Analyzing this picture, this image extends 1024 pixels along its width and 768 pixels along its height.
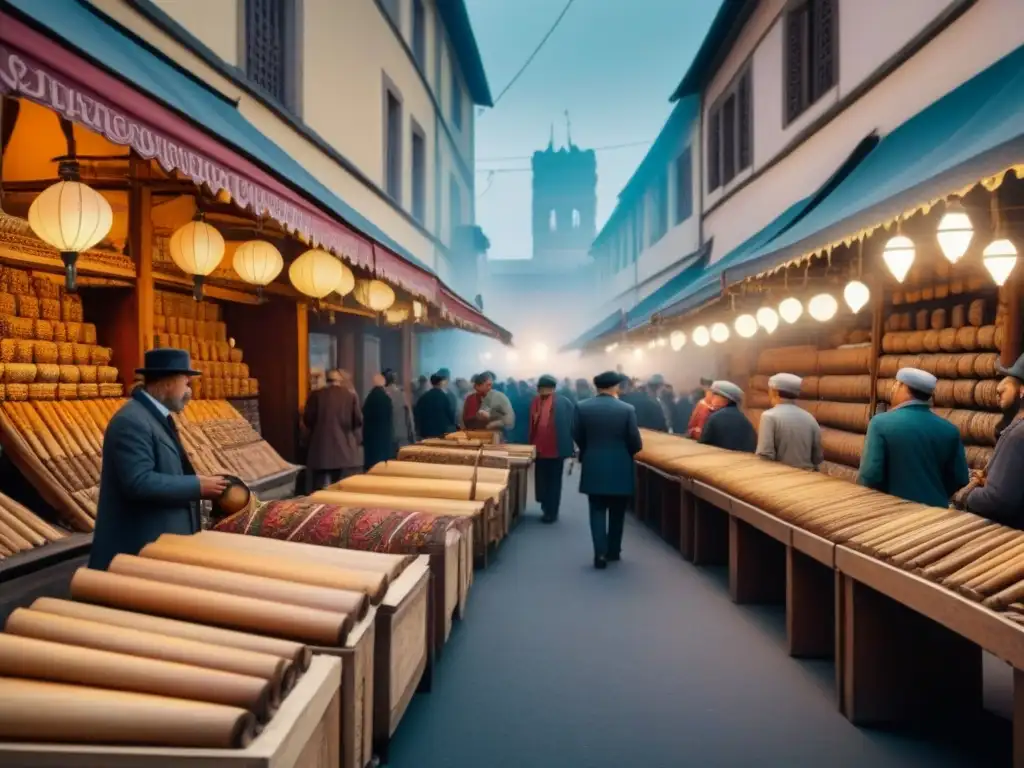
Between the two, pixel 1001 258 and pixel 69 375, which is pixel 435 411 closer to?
pixel 69 375

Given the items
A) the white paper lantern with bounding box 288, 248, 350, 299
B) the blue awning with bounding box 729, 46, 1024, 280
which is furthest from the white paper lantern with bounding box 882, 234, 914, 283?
the white paper lantern with bounding box 288, 248, 350, 299

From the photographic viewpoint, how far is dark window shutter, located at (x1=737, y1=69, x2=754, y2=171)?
14.9 m

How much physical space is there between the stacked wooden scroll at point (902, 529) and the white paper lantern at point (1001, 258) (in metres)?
1.77

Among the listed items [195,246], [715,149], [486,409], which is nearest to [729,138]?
[715,149]

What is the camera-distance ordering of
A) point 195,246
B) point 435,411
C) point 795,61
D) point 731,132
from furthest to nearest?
point 731,132
point 435,411
point 795,61
point 195,246

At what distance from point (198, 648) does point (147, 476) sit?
1895mm

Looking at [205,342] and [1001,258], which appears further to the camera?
[205,342]

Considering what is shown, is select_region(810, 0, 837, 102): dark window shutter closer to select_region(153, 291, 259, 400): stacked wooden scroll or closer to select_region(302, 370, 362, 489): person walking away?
select_region(302, 370, 362, 489): person walking away

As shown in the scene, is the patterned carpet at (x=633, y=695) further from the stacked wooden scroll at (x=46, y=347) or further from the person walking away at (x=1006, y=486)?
the stacked wooden scroll at (x=46, y=347)

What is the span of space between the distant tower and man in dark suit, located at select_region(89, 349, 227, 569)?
5432cm

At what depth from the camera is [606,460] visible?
344 inches

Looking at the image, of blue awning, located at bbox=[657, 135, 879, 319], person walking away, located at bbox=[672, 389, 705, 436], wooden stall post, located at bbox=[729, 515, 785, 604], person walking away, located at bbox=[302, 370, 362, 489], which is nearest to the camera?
wooden stall post, located at bbox=[729, 515, 785, 604]

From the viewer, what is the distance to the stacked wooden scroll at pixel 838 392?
10203 mm

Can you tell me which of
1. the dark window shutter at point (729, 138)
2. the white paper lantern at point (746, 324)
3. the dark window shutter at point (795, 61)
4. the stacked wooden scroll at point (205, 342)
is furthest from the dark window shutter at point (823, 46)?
the stacked wooden scroll at point (205, 342)
